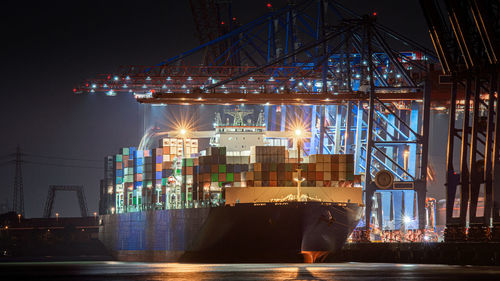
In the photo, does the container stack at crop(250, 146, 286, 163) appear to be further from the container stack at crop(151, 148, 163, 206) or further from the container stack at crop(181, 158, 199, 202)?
the container stack at crop(151, 148, 163, 206)

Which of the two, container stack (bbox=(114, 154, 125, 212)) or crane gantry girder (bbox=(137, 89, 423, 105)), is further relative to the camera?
container stack (bbox=(114, 154, 125, 212))

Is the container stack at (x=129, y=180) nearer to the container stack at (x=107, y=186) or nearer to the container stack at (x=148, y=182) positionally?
the container stack at (x=148, y=182)

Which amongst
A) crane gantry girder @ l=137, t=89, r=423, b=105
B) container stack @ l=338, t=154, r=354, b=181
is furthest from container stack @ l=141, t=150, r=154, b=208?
container stack @ l=338, t=154, r=354, b=181

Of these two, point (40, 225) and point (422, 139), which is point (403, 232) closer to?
point (422, 139)

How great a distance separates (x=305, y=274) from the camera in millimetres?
30969

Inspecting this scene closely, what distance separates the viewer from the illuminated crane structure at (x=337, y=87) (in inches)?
Result: 2135

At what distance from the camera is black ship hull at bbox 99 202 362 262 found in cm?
4103

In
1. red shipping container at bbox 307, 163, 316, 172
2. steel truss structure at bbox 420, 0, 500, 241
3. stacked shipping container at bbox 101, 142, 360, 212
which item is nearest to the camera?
steel truss structure at bbox 420, 0, 500, 241

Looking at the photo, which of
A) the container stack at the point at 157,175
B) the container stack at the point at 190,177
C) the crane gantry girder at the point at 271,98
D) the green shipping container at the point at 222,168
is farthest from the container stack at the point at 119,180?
the green shipping container at the point at 222,168

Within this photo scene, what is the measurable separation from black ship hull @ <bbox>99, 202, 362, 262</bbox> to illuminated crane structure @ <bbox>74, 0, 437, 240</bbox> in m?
9.06

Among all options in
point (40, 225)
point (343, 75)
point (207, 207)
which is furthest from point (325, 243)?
point (40, 225)

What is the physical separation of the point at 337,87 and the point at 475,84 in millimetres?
24001

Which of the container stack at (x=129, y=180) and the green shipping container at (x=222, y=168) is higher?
the green shipping container at (x=222, y=168)

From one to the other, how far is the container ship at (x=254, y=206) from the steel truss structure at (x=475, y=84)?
5.99 m
